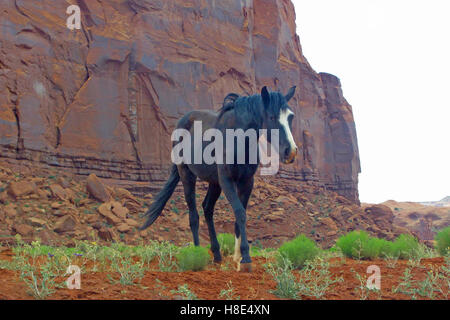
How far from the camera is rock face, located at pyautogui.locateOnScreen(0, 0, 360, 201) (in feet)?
69.3

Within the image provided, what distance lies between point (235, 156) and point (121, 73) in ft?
73.5

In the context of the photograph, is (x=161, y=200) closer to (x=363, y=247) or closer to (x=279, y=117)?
(x=279, y=117)

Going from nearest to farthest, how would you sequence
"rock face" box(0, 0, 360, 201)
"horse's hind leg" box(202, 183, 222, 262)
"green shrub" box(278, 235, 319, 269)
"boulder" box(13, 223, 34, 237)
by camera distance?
"green shrub" box(278, 235, 319, 269) < "horse's hind leg" box(202, 183, 222, 262) < "boulder" box(13, 223, 34, 237) < "rock face" box(0, 0, 360, 201)

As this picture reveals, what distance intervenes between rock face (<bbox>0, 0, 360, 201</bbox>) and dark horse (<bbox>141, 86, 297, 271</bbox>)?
17301 millimetres

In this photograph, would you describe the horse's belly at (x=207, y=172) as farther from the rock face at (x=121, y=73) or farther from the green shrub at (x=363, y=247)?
the rock face at (x=121, y=73)

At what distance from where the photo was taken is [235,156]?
5008mm

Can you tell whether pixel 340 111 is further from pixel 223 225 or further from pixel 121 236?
pixel 121 236

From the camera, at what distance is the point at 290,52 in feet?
131

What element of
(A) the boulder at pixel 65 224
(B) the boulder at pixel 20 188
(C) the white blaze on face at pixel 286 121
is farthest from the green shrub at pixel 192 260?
(B) the boulder at pixel 20 188

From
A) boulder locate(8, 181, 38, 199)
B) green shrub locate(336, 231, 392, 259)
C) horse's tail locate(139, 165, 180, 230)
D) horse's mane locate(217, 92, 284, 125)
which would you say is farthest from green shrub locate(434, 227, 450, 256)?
boulder locate(8, 181, 38, 199)

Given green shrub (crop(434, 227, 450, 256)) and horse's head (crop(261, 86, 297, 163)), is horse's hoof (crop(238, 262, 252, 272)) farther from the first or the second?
green shrub (crop(434, 227, 450, 256))

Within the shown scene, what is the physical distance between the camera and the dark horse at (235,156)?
4.57 m
